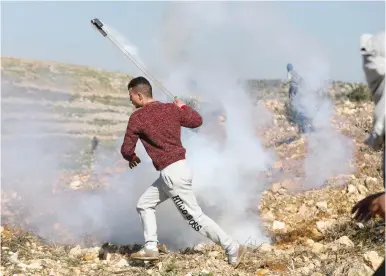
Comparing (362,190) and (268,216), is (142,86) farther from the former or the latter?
(362,190)

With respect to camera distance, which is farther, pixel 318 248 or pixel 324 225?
pixel 324 225

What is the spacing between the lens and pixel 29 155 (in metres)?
11.6

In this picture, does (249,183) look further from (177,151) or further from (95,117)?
(95,117)

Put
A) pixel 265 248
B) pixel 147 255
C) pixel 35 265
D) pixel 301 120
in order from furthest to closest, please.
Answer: pixel 301 120, pixel 265 248, pixel 35 265, pixel 147 255

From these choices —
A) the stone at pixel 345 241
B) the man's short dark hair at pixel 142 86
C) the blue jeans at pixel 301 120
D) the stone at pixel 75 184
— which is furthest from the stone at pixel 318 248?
the blue jeans at pixel 301 120

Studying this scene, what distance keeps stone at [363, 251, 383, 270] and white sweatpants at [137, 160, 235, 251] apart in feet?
3.45

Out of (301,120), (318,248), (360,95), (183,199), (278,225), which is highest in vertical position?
(360,95)

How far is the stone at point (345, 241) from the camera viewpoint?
506 cm

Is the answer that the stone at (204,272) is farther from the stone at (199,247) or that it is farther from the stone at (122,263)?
the stone at (122,263)

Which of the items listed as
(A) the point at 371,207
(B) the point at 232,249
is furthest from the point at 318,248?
(A) the point at 371,207

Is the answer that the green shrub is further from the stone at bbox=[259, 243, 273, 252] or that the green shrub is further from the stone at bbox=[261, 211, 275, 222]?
the stone at bbox=[259, 243, 273, 252]

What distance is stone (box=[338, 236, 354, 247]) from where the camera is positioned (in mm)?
5056

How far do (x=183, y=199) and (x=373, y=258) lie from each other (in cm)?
155

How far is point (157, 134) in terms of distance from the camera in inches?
183
